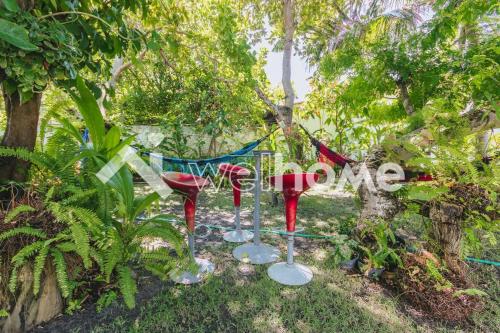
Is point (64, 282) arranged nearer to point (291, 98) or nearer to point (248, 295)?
point (248, 295)

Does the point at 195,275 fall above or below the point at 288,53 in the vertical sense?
below

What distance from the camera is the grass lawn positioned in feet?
4.99

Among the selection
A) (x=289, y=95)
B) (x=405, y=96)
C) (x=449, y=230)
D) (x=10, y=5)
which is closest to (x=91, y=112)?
(x=10, y=5)

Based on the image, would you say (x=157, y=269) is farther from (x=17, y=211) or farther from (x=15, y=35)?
(x=15, y=35)

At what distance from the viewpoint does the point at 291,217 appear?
2.08m

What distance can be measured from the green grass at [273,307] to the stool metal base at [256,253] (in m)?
0.10

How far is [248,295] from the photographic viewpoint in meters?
1.82

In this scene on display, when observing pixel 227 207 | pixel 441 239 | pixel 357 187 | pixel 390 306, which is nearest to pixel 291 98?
pixel 227 207

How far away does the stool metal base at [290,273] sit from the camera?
1983 mm

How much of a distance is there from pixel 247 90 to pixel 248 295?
232 cm

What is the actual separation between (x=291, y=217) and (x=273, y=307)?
0.67m

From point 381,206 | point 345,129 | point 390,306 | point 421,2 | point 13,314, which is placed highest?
point 421,2

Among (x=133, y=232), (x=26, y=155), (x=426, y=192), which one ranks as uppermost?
(x=26, y=155)

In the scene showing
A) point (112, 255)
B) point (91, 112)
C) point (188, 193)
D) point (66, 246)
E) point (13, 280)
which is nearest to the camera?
point (13, 280)
